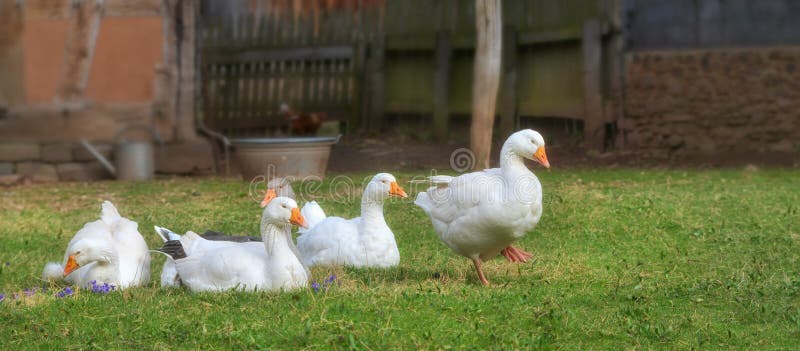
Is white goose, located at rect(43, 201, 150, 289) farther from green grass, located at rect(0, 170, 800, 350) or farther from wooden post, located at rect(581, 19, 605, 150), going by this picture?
wooden post, located at rect(581, 19, 605, 150)

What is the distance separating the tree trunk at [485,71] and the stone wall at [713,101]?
3.72 metres

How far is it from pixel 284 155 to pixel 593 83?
504 cm

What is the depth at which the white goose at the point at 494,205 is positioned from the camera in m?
7.26

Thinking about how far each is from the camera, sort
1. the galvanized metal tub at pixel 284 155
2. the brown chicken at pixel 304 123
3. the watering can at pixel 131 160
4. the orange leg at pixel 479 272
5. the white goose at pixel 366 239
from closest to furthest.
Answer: the orange leg at pixel 479 272 → the white goose at pixel 366 239 → the galvanized metal tub at pixel 284 155 → the watering can at pixel 131 160 → the brown chicken at pixel 304 123

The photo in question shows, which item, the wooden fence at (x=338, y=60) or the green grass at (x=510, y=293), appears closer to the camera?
the green grass at (x=510, y=293)

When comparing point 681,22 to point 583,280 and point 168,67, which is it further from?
point 583,280

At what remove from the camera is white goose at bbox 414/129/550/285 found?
23.8 feet

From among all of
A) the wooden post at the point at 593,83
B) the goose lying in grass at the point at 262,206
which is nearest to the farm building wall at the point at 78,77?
the wooden post at the point at 593,83

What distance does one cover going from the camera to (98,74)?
593 inches

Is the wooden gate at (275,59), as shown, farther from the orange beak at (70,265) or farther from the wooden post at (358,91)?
the orange beak at (70,265)

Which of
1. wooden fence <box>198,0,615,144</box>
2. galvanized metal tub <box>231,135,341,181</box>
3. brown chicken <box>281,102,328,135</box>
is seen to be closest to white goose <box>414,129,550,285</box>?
galvanized metal tub <box>231,135,341,181</box>

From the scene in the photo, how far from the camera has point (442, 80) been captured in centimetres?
1828

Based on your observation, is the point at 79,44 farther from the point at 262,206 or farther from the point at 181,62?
the point at 262,206

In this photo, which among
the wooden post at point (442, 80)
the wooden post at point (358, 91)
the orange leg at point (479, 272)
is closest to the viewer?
the orange leg at point (479, 272)
